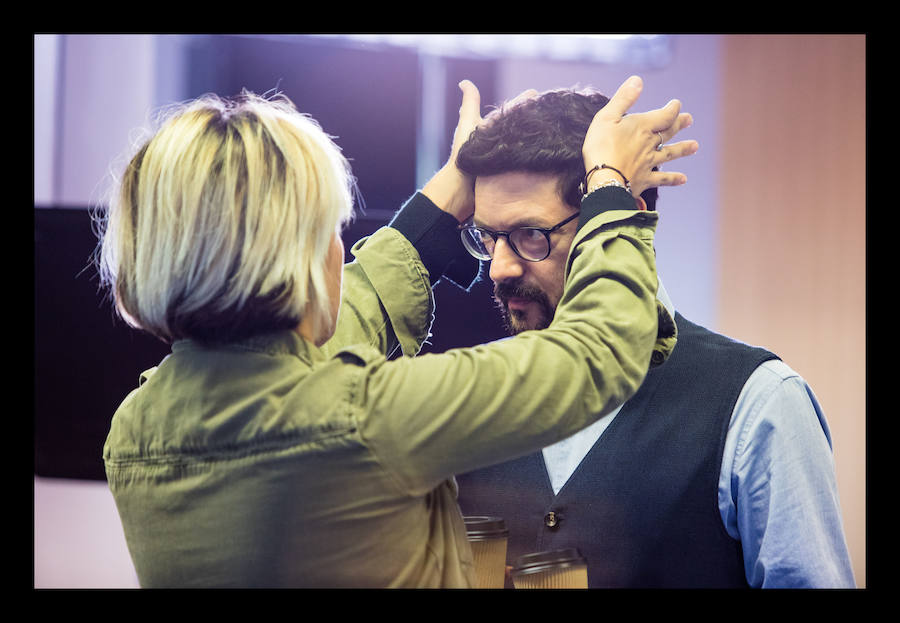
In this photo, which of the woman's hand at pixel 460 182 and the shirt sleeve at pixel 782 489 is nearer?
the shirt sleeve at pixel 782 489

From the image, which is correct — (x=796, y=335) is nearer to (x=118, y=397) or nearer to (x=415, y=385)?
(x=415, y=385)

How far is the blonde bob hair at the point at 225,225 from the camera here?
0.96 metres

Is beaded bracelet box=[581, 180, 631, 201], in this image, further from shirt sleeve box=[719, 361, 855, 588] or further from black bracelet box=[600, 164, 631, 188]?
shirt sleeve box=[719, 361, 855, 588]

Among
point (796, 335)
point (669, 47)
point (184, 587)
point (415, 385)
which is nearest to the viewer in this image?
point (415, 385)

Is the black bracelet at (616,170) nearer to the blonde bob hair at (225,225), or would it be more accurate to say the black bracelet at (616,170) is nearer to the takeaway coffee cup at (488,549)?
the blonde bob hair at (225,225)

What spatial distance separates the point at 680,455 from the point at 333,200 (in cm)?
77

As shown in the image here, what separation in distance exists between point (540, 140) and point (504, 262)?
255mm

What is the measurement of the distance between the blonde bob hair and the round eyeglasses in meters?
0.51

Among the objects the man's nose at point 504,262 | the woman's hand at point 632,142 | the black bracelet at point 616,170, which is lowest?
the man's nose at point 504,262

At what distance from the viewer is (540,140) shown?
5.03 feet

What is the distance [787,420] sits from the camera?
1.29m

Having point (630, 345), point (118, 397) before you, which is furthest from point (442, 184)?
point (118, 397)

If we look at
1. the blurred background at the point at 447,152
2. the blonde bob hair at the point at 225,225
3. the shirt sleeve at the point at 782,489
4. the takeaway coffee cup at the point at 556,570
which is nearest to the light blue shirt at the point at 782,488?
the shirt sleeve at the point at 782,489

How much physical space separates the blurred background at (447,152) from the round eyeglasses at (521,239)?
396 millimetres
